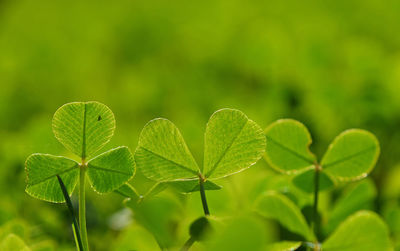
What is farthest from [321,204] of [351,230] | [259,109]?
[259,109]

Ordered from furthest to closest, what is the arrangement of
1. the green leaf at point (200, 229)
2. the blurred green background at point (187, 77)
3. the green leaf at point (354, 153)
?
the blurred green background at point (187, 77)
the green leaf at point (354, 153)
the green leaf at point (200, 229)

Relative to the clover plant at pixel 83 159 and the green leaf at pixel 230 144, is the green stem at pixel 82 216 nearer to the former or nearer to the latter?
the clover plant at pixel 83 159

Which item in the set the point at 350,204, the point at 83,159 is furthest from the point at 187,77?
the point at 83,159

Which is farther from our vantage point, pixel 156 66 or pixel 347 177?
pixel 156 66

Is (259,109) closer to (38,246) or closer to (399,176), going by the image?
(399,176)

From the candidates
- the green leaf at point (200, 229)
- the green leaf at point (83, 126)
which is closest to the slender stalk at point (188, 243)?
the green leaf at point (200, 229)

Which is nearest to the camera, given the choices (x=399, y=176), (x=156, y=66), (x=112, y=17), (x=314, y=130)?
(x=399, y=176)
